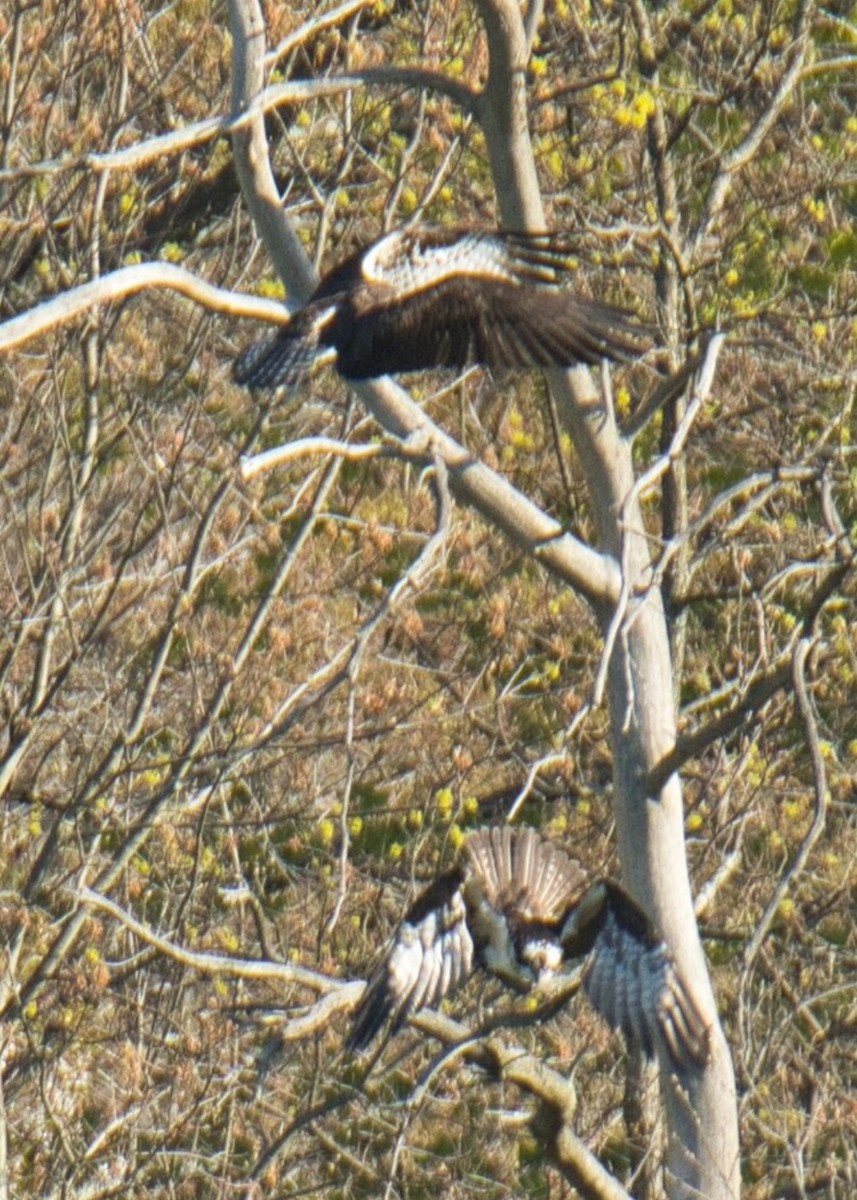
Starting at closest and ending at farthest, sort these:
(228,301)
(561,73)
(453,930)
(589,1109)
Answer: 1. (228,301)
2. (453,930)
3. (589,1109)
4. (561,73)

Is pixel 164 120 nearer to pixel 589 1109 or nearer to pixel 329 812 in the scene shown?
pixel 329 812

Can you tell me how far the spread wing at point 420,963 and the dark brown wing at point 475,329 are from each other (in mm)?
1194

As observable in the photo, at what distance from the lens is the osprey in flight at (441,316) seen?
4758mm

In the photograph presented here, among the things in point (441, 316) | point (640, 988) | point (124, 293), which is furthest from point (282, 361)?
point (640, 988)

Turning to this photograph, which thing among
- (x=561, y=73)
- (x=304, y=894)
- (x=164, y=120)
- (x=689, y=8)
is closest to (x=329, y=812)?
(x=304, y=894)

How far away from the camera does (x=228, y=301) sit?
4367 millimetres

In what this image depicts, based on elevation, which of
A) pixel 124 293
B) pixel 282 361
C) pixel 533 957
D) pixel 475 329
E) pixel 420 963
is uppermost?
pixel 475 329

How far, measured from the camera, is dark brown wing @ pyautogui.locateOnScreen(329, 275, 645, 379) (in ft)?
15.6

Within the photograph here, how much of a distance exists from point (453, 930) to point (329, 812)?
283 centimetres

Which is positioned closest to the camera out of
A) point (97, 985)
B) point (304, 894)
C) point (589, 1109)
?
point (97, 985)

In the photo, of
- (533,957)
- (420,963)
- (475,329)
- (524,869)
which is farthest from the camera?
(524,869)

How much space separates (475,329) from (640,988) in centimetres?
157

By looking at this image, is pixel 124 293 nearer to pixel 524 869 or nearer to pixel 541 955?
→ pixel 541 955

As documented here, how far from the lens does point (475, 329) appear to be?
500 cm
